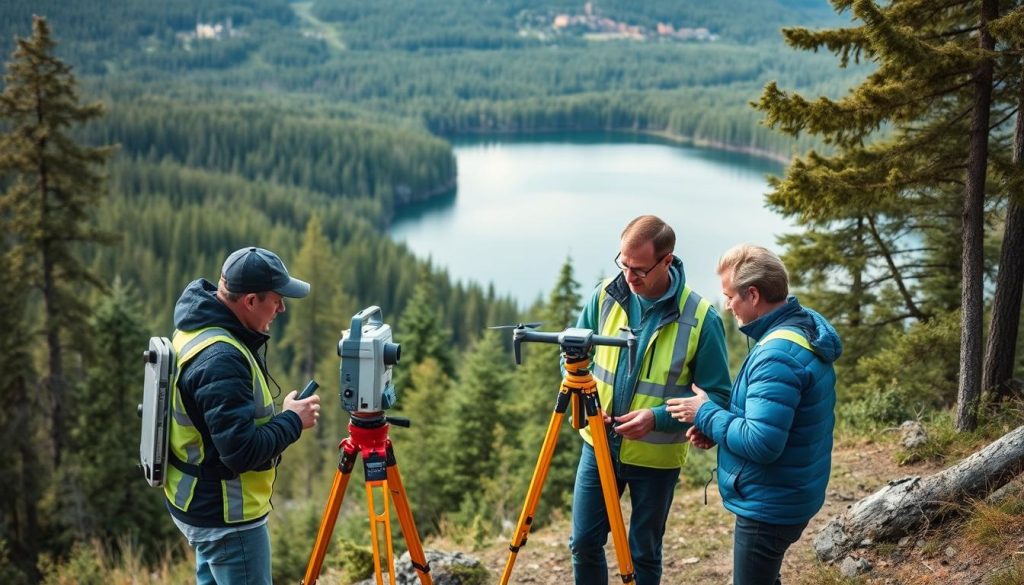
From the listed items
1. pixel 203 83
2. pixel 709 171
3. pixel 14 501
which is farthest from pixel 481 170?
pixel 14 501

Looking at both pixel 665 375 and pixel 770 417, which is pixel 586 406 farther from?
pixel 770 417

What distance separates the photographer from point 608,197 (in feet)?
284

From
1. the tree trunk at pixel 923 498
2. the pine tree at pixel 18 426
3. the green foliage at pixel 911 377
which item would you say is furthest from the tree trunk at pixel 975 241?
the pine tree at pixel 18 426

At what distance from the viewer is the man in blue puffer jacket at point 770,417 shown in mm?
3588

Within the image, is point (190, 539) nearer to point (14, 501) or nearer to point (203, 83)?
point (14, 501)

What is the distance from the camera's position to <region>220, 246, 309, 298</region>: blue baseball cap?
3842 mm

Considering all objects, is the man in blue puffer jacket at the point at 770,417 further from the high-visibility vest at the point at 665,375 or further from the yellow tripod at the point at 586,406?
the yellow tripod at the point at 586,406

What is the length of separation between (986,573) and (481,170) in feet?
383

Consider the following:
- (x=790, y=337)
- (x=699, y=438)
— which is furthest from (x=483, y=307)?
(x=790, y=337)

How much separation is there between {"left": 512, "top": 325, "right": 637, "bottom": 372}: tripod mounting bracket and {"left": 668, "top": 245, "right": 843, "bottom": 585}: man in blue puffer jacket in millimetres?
456

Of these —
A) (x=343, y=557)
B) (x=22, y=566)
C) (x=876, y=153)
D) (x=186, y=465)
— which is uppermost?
(x=876, y=153)

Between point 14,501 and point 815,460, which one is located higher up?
point 815,460

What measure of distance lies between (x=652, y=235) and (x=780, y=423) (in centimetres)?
106

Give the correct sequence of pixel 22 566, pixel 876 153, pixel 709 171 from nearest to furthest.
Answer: pixel 876 153, pixel 22 566, pixel 709 171
